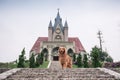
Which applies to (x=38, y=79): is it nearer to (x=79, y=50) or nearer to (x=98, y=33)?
(x=98, y=33)

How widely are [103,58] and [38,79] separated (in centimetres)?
5569

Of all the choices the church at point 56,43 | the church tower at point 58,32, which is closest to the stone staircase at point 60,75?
the church at point 56,43

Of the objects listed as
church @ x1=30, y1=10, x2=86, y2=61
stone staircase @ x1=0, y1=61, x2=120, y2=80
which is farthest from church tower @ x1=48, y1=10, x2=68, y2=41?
stone staircase @ x1=0, y1=61, x2=120, y2=80

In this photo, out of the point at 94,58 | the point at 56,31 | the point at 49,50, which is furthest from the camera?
the point at 56,31

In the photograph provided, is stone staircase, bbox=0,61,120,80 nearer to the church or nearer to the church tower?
the church

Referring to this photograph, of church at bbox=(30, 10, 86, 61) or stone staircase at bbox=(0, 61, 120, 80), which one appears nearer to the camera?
stone staircase at bbox=(0, 61, 120, 80)

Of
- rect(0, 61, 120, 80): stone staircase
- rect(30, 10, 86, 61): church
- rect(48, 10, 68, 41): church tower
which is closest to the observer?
rect(0, 61, 120, 80): stone staircase

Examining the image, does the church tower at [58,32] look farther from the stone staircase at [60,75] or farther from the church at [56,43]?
the stone staircase at [60,75]

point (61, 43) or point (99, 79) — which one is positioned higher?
point (61, 43)

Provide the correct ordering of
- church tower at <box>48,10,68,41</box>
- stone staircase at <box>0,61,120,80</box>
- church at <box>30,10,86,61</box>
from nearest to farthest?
stone staircase at <box>0,61,120,80</box> → church at <box>30,10,86,61</box> → church tower at <box>48,10,68,41</box>

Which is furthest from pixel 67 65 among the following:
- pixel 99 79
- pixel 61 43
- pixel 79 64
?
pixel 61 43

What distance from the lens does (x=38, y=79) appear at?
8.67m

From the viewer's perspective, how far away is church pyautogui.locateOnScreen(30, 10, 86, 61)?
5384 cm

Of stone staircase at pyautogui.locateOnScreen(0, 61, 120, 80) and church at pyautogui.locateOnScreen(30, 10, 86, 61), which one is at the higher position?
church at pyautogui.locateOnScreen(30, 10, 86, 61)
